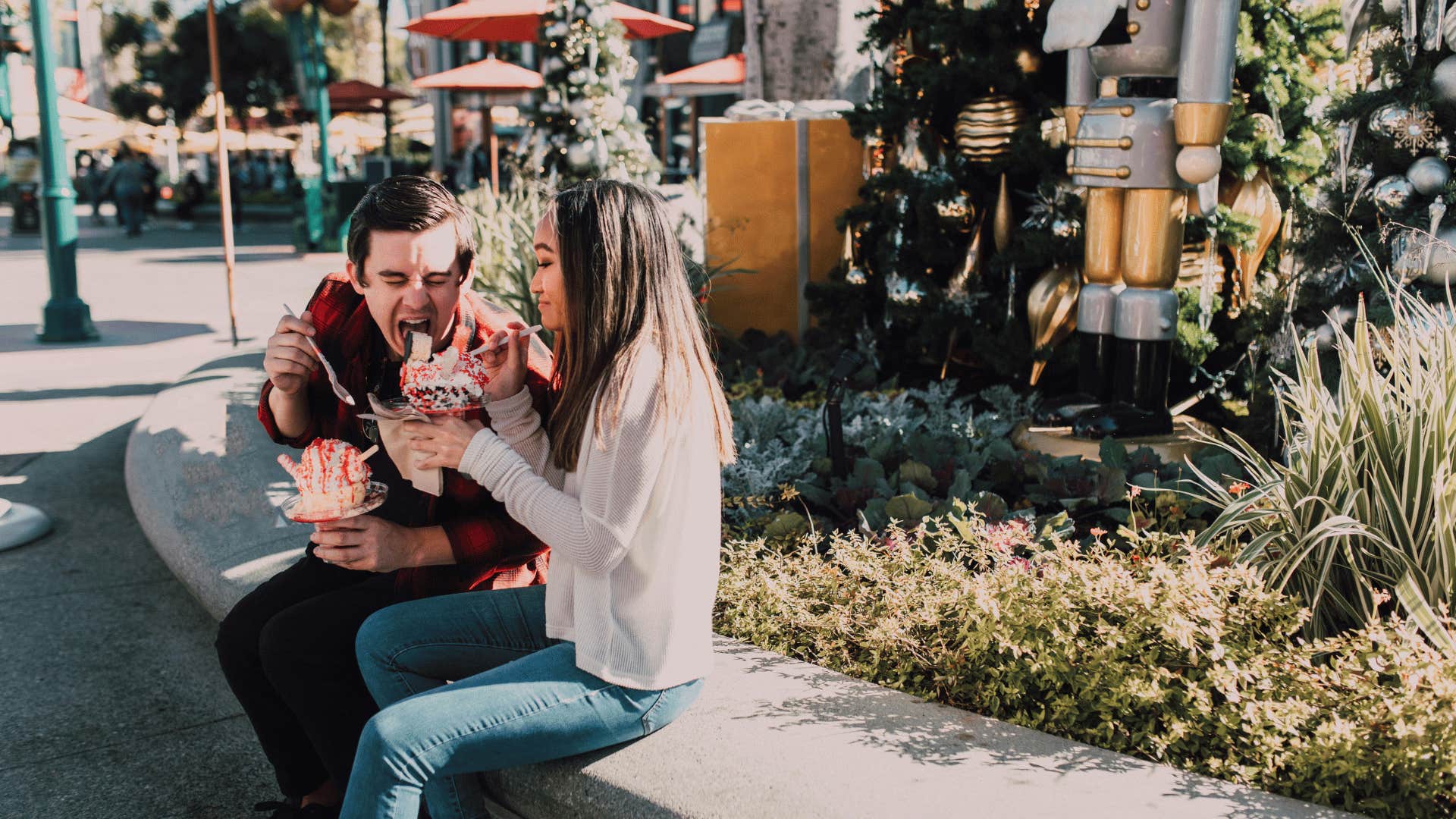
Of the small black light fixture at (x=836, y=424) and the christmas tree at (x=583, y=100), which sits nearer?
the small black light fixture at (x=836, y=424)

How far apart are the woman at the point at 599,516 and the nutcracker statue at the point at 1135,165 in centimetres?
268

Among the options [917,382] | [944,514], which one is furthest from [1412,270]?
[917,382]

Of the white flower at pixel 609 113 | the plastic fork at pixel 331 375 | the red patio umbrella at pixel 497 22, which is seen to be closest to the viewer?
the plastic fork at pixel 331 375

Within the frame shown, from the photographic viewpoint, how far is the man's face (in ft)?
8.39

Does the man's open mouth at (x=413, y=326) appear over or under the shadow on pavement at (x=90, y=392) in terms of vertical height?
over

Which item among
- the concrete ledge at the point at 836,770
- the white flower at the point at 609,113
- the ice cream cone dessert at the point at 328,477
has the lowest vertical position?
the concrete ledge at the point at 836,770

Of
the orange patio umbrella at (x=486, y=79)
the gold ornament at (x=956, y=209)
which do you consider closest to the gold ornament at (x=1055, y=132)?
the gold ornament at (x=956, y=209)

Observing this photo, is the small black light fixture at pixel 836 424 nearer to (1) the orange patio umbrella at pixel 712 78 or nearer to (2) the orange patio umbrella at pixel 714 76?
(1) the orange patio umbrella at pixel 712 78

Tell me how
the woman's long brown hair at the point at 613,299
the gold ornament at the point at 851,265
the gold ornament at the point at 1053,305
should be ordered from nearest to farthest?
the woman's long brown hair at the point at 613,299, the gold ornament at the point at 1053,305, the gold ornament at the point at 851,265

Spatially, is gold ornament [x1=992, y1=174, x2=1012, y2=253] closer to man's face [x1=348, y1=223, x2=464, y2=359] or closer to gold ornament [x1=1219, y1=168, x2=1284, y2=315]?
gold ornament [x1=1219, y1=168, x2=1284, y2=315]

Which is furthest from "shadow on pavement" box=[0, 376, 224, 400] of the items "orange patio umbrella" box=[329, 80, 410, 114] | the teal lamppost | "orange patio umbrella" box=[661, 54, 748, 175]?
"orange patio umbrella" box=[329, 80, 410, 114]

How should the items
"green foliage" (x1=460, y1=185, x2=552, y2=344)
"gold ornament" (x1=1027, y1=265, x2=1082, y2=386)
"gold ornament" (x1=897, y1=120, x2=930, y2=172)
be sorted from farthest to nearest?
"green foliage" (x1=460, y1=185, x2=552, y2=344) → "gold ornament" (x1=897, y1=120, x2=930, y2=172) → "gold ornament" (x1=1027, y1=265, x2=1082, y2=386)

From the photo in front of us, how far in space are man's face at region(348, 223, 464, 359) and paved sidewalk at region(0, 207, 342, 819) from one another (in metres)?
1.27

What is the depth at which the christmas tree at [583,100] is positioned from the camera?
8.21m
